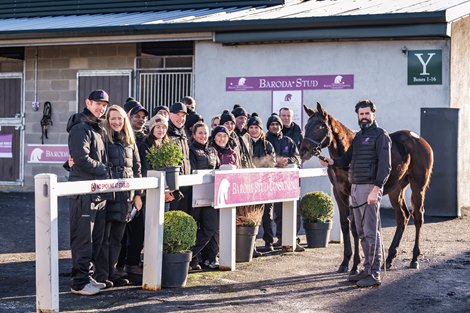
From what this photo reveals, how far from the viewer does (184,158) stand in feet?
30.5

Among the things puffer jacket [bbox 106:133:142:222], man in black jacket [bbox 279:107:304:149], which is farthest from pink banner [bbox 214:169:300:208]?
puffer jacket [bbox 106:133:142:222]

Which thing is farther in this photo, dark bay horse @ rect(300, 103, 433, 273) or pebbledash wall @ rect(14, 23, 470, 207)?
pebbledash wall @ rect(14, 23, 470, 207)

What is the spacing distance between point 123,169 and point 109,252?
2.95 ft

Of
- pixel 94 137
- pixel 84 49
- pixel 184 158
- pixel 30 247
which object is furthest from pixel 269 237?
pixel 84 49

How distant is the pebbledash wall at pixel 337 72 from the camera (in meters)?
16.2

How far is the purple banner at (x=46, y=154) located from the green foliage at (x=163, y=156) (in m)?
11.4

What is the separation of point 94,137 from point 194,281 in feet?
6.60

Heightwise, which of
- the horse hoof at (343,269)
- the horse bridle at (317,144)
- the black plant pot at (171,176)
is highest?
the horse bridle at (317,144)

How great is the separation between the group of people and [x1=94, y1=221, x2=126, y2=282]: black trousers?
1 cm

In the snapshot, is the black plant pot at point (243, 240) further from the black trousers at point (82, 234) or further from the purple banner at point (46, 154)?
the purple banner at point (46, 154)

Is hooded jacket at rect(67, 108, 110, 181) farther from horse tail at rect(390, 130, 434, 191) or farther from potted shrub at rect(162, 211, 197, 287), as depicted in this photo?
horse tail at rect(390, 130, 434, 191)

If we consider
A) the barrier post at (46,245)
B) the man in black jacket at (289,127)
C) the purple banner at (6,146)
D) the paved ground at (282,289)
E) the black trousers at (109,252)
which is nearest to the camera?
the barrier post at (46,245)

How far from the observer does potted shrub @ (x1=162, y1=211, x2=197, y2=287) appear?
8.36 metres

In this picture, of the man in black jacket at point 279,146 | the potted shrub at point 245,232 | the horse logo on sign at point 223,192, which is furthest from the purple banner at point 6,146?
the horse logo on sign at point 223,192
